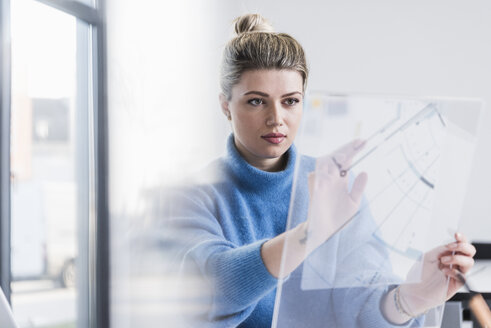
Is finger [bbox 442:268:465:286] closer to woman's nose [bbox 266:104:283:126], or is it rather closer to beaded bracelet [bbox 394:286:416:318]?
beaded bracelet [bbox 394:286:416:318]

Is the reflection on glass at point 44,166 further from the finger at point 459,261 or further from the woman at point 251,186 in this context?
the finger at point 459,261

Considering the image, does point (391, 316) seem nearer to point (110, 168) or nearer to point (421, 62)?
point (421, 62)

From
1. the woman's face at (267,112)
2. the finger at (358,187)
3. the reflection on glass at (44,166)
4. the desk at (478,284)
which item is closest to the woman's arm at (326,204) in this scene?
the finger at (358,187)

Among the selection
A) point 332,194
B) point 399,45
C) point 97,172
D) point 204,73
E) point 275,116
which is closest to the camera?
point 332,194

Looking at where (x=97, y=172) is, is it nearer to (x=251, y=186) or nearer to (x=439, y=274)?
(x=251, y=186)

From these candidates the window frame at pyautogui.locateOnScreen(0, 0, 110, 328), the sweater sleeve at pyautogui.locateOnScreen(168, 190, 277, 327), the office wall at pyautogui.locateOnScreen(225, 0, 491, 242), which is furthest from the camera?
the window frame at pyautogui.locateOnScreen(0, 0, 110, 328)

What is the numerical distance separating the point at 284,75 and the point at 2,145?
3.26ft

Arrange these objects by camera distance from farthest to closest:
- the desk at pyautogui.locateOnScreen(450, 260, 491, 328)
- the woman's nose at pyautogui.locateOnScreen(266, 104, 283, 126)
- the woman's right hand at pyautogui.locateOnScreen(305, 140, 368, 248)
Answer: the desk at pyautogui.locateOnScreen(450, 260, 491, 328)
the woman's nose at pyautogui.locateOnScreen(266, 104, 283, 126)
the woman's right hand at pyautogui.locateOnScreen(305, 140, 368, 248)

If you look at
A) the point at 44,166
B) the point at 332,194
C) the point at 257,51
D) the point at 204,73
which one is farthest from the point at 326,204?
the point at 44,166

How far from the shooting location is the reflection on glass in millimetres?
1776

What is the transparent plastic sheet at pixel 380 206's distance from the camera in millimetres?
775

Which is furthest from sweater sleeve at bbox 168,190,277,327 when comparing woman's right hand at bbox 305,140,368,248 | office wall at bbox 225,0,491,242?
office wall at bbox 225,0,491,242

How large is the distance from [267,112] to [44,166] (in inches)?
49.7

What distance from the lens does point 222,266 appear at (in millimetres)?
962
